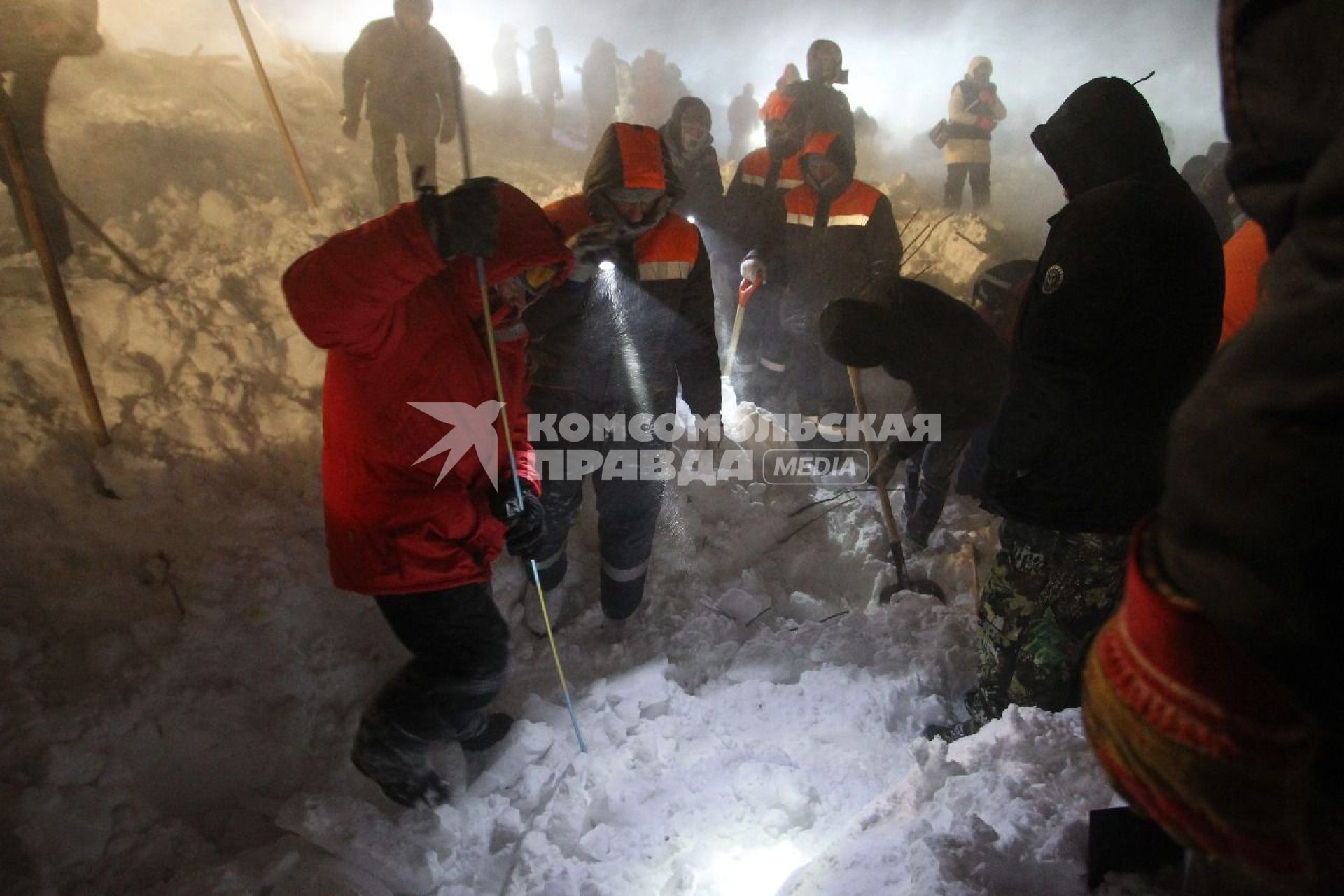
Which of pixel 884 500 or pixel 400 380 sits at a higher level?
pixel 400 380

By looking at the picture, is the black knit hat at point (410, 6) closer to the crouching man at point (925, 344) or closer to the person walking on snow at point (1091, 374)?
the crouching man at point (925, 344)

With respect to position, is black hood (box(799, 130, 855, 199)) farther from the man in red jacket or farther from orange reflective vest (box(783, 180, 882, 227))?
the man in red jacket

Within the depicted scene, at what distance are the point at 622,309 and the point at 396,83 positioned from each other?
4.65 meters

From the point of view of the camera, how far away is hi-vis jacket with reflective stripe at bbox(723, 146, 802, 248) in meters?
5.33

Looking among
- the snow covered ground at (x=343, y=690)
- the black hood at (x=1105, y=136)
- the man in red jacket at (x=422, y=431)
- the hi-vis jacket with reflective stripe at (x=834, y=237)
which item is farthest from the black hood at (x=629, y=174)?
the hi-vis jacket with reflective stripe at (x=834, y=237)

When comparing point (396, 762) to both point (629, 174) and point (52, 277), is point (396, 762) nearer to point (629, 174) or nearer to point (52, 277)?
point (629, 174)

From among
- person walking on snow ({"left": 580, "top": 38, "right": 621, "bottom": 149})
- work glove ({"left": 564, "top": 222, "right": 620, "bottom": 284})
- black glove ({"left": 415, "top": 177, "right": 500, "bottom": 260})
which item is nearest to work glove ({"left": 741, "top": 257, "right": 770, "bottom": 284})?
work glove ({"left": 564, "top": 222, "right": 620, "bottom": 284})

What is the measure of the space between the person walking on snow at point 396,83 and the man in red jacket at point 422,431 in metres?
4.40

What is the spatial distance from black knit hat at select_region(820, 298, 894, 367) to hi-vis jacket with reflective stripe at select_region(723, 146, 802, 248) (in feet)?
8.45

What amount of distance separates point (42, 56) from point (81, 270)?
125 cm

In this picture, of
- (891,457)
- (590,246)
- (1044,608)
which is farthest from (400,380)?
(891,457)

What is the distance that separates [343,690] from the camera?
8.75 feet

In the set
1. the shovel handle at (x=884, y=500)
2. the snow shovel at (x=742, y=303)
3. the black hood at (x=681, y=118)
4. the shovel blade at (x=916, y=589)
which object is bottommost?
the shovel blade at (x=916, y=589)

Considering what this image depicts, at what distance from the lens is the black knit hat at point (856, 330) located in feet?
10.1
